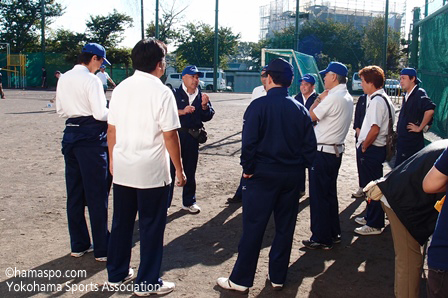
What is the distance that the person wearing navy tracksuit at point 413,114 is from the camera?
6.79m

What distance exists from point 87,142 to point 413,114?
4.51 meters

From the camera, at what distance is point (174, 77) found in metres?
47.0

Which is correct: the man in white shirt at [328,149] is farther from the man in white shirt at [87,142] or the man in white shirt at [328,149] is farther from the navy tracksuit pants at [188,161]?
the man in white shirt at [87,142]

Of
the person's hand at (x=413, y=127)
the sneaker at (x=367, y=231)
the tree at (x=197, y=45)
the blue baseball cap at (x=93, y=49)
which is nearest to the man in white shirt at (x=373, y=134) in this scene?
the sneaker at (x=367, y=231)

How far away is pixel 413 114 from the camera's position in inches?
271

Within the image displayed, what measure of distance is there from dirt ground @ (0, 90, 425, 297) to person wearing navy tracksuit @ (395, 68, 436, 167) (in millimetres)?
1169

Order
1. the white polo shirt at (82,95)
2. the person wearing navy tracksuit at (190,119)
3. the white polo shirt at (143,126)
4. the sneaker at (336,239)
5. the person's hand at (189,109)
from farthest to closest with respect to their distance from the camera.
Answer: the person wearing navy tracksuit at (190,119), the person's hand at (189,109), the sneaker at (336,239), the white polo shirt at (82,95), the white polo shirt at (143,126)

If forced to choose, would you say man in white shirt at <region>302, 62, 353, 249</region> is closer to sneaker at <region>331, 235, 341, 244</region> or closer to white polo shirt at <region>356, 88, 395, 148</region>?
sneaker at <region>331, 235, 341, 244</region>

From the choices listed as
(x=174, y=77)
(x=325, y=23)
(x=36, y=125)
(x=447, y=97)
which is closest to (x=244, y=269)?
(x=447, y=97)

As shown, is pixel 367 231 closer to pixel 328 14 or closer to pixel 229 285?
pixel 229 285

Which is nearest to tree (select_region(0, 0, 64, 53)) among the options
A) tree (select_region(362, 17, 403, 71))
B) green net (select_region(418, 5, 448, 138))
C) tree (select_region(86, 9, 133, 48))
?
tree (select_region(86, 9, 133, 48))

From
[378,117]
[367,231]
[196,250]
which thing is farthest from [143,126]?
[367,231]

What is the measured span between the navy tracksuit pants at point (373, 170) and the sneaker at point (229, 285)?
2426 mm

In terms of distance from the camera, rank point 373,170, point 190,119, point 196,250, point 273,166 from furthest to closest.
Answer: point 190,119, point 373,170, point 196,250, point 273,166
